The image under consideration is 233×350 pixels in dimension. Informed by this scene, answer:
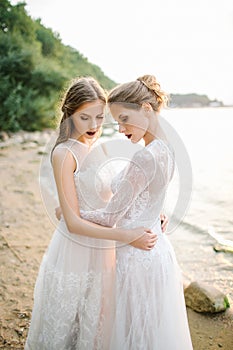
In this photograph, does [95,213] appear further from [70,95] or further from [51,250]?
[70,95]

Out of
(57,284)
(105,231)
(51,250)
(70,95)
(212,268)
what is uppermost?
(70,95)

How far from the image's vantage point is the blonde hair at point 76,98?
213 cm

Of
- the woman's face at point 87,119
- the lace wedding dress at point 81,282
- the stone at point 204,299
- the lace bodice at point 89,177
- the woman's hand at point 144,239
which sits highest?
the woman's face at point 87,119

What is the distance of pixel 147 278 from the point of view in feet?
6.88

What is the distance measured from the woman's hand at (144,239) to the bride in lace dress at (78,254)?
0.06 metres

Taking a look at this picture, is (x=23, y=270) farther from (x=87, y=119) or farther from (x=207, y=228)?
(x=207, y=228)

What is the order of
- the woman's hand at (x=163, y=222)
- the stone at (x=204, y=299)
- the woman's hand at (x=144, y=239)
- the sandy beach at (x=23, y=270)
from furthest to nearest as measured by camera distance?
the stone at (x=204, y=299) < the sandy beach at (x=23, y=270) < the woman's hand at (x=163, y=222) < the woman's hand at (x=144, y=239)

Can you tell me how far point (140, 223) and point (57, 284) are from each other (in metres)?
0.72

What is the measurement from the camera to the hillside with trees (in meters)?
17.4

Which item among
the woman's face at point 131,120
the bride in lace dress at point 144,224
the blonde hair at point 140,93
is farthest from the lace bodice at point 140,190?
the blonde hair at point 140,93

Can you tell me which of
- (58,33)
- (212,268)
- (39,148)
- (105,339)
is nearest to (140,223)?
(105,339)

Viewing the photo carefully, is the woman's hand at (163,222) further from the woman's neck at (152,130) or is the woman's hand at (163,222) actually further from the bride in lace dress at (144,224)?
the woman's neck at (152,130)

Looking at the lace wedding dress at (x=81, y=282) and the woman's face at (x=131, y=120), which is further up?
the woman's face at (x=131, y=120)

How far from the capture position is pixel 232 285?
453 cm
